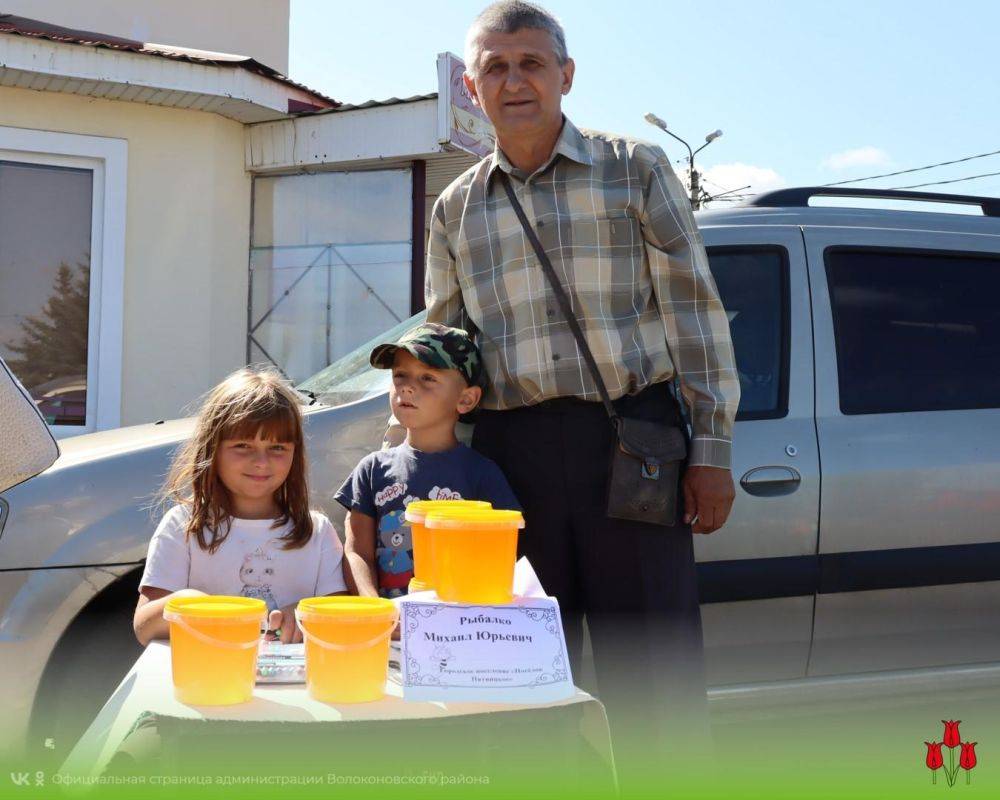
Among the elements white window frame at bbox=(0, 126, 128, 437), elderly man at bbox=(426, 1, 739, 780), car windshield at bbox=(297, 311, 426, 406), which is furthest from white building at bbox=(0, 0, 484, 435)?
elderly man at bbox=(426, 1, 739, 780)

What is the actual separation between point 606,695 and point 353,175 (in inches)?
250

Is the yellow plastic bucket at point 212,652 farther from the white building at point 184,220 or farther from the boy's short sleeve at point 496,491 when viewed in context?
the white building at point 184,220

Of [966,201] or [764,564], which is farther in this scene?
[966,201]

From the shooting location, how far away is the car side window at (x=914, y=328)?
10.9 ft

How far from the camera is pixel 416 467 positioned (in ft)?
7.97

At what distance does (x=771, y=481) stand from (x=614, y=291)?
1.00 meters

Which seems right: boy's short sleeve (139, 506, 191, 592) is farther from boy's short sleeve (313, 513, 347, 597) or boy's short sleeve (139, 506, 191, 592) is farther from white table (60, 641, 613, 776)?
white table (60, 641, 613, 776)

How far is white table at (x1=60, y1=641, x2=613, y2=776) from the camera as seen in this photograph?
1.51m

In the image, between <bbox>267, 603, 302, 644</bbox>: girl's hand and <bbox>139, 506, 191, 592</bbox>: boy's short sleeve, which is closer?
<bbox>267, 603, 302, 644</bbox>: girl's hand

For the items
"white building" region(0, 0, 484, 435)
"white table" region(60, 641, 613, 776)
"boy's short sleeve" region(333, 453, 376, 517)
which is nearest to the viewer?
"white table" region(60, 641, 613, 776)

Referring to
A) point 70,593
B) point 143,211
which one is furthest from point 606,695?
point 143,211

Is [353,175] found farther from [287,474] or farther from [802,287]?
[287,474]

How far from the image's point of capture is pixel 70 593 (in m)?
2.67

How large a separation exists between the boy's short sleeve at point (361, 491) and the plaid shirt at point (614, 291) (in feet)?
1.14
